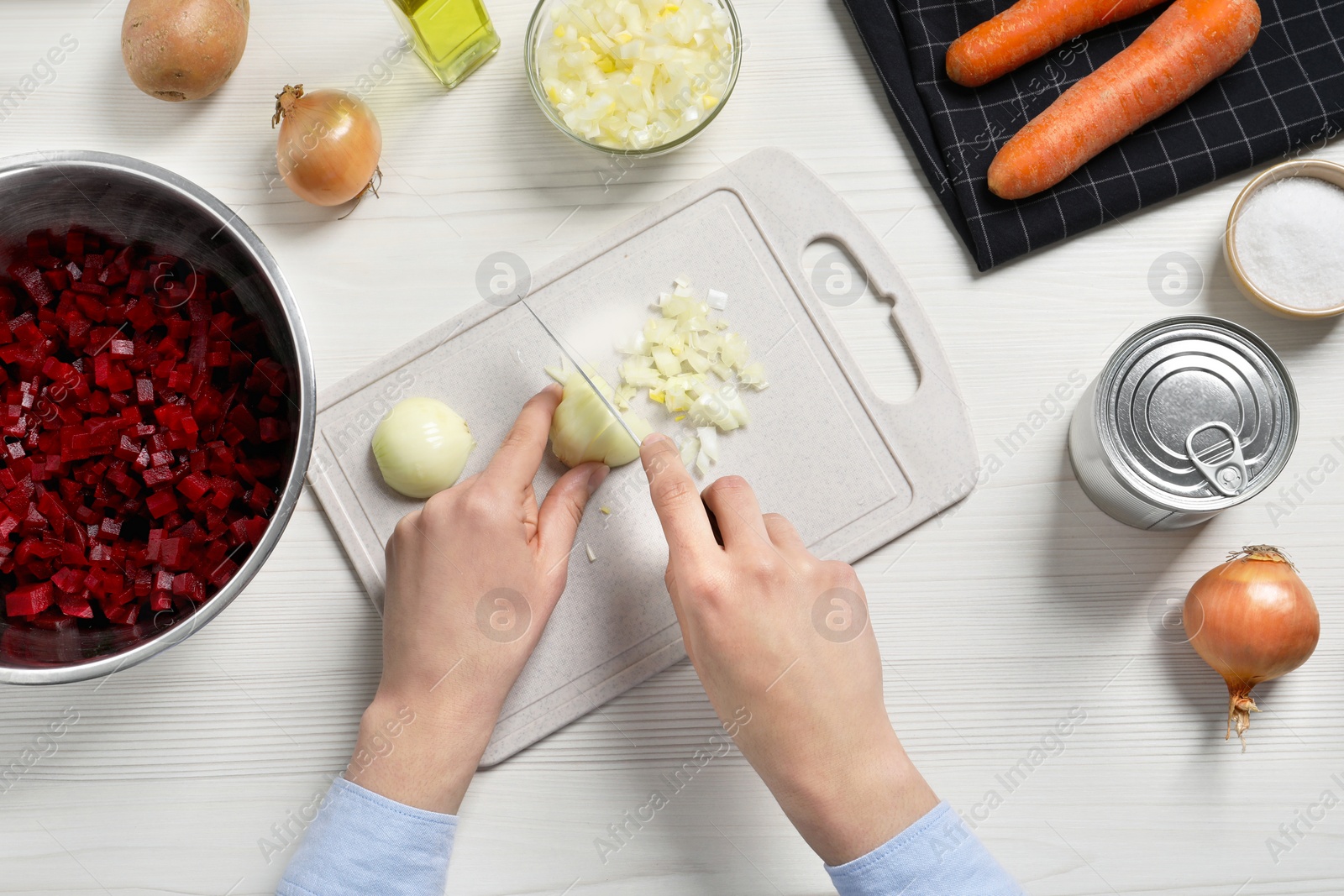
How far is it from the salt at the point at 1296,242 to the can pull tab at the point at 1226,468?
28cm

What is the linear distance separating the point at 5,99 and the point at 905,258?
1467 millimetres

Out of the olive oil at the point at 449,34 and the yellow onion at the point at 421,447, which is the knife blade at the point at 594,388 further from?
the olive oil at the point at 449,34

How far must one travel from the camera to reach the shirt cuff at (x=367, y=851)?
43.9 inches

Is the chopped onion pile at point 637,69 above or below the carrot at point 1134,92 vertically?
above

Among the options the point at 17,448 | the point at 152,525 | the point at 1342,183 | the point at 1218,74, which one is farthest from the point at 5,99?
the point at 1342,183

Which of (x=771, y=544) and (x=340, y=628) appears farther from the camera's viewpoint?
(x=340, y=628)

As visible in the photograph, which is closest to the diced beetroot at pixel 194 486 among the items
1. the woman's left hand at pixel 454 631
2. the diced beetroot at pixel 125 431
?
the diced beetroot at pixel 125 431

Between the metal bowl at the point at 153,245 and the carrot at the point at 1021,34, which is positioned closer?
the metal bowl at the point at 153,245

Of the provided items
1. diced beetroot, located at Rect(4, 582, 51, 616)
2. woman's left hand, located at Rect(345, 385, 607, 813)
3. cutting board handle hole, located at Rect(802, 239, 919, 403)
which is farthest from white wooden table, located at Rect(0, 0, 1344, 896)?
diced beetroot, located at Rect(4, 582, 51, 616)

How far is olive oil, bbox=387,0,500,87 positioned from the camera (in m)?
1.24

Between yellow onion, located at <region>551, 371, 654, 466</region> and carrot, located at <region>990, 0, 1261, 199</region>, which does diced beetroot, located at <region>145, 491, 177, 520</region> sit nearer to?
yellow onion, located at <region>551, 371, 654, 466</region>

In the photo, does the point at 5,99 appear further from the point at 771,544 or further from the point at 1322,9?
the point at 1322,9

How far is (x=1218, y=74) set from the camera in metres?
1.33

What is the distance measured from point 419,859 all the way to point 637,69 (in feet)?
3.82
